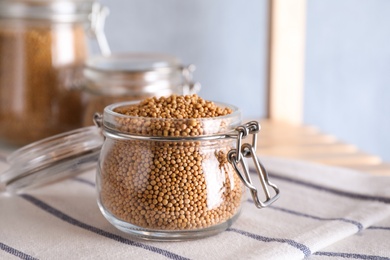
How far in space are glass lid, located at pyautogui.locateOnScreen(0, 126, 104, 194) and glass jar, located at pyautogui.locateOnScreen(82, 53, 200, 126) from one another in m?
0.14

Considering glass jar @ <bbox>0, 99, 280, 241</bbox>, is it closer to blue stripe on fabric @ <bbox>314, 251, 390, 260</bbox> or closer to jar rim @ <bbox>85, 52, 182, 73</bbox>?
blue stripe on fabric @ <bbox>314, 251, 390, 260</bbox>

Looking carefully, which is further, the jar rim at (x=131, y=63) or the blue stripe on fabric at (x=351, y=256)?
the jar rim at (x=131, y=63)

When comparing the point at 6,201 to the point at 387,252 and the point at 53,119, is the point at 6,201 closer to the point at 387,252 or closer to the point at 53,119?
the point at 53,119

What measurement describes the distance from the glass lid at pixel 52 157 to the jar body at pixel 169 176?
0.08 m

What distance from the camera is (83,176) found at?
661mm

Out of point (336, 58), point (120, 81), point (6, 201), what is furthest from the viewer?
point (336, 58)

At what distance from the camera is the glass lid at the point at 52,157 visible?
562 millimetres

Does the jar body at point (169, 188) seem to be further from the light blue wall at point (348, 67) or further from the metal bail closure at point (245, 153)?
the light blue wall at point (348, 67)

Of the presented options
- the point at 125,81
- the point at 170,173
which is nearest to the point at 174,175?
the point at 170,173

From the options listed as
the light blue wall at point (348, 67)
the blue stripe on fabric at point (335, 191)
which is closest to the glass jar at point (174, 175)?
the blue stripe on fabric at point (335, 191)

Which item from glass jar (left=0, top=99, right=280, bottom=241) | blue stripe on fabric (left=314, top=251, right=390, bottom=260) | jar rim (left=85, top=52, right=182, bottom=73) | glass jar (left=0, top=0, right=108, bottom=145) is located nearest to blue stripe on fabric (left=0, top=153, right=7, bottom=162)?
glass jar (left=0, top=0, right=108, bottom=145)

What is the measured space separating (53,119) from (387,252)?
0.41 meters

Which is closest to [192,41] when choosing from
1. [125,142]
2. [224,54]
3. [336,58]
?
[224,54]

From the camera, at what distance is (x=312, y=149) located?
812mm
